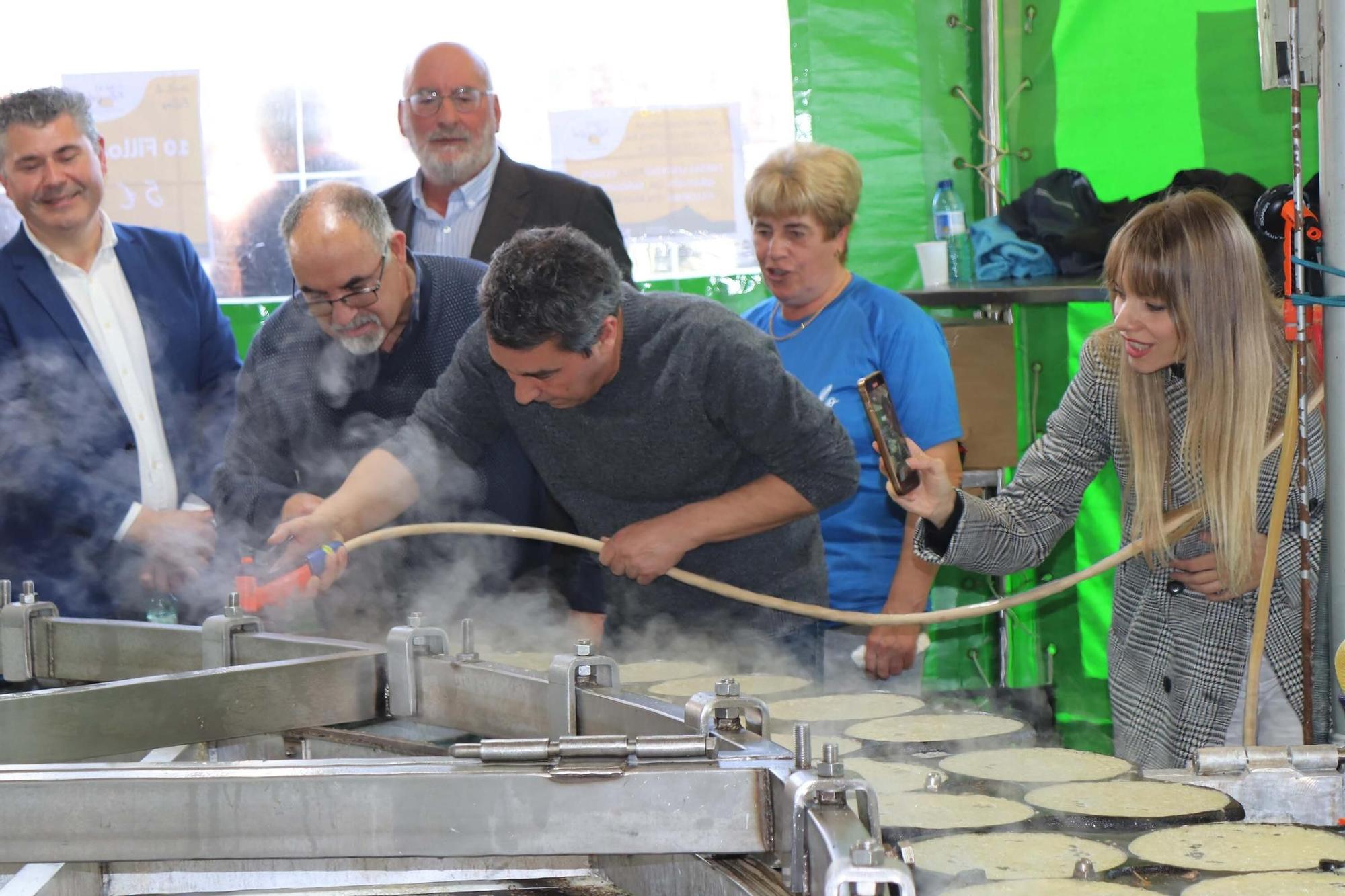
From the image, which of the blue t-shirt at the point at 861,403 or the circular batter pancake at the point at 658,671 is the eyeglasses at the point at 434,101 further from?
the circular batter pancake at the point at 658,671

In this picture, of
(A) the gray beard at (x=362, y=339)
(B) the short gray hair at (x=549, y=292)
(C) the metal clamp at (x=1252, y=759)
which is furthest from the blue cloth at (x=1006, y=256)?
(C) the metal clamp at (x=1252, y=759)

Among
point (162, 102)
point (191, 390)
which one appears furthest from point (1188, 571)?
point (162, 102)

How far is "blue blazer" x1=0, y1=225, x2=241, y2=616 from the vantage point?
3.41 meters

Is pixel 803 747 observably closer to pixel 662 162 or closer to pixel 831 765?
pixel 831 765

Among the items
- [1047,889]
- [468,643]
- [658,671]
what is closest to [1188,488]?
[658,671]

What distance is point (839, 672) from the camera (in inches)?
123

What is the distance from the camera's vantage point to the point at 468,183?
3.81m

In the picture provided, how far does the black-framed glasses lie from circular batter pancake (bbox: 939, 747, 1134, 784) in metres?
1.63

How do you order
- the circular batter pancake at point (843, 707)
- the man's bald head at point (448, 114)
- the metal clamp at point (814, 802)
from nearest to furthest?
the metal clamp at point (814, 802)
the circular batter pancake at point (843, 707)
the man's bald head at point (448, 114)

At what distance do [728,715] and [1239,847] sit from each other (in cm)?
67

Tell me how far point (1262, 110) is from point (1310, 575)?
2.16 metres

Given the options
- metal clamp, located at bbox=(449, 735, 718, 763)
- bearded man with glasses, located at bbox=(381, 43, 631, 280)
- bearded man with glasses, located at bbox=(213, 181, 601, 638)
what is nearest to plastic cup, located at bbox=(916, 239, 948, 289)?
bearded man with glasses, located at bbox=(381, 43, 631, 280)

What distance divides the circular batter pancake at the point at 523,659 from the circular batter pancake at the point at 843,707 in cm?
41

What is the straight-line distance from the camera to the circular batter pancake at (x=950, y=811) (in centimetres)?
172
